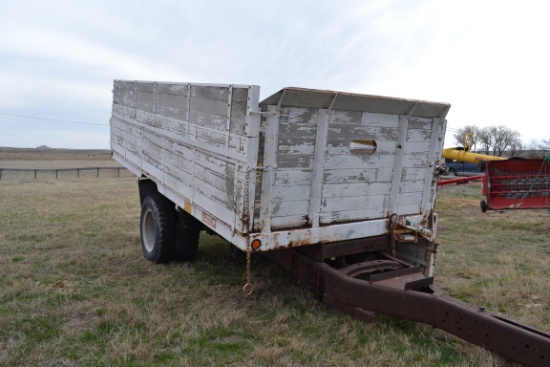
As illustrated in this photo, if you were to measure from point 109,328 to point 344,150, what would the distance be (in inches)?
100

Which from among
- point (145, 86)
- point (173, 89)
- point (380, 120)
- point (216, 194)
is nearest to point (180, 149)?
point (173, 89)

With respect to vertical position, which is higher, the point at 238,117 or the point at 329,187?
the point at 238,117

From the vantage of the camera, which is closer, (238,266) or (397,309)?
(397,309)

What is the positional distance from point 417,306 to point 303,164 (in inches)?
57.7

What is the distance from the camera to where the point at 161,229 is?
5520mm

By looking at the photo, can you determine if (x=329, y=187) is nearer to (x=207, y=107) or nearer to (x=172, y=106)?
(x=207, y=107)

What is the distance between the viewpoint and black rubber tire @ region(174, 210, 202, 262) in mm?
5477

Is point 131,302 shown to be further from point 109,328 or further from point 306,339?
point 306,339

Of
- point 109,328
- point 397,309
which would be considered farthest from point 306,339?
point 109,328

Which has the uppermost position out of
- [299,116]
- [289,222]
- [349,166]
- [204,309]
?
[299,116]

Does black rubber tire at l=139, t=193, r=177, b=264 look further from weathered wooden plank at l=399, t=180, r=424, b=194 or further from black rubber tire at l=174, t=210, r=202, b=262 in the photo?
weathered wooden plank at l=399, t=180, r=424, b=194

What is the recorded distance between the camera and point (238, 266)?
5.69 meters

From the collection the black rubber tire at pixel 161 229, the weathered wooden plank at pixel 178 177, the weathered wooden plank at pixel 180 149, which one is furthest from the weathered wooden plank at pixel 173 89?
the black rubber tire at pixel 161 229

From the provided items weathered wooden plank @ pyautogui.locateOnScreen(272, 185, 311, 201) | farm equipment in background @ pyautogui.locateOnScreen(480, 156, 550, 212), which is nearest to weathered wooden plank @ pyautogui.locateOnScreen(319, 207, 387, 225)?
weathered wooden plank @ pyautogui.locateOnScreen(272, 185, 311, 201)
